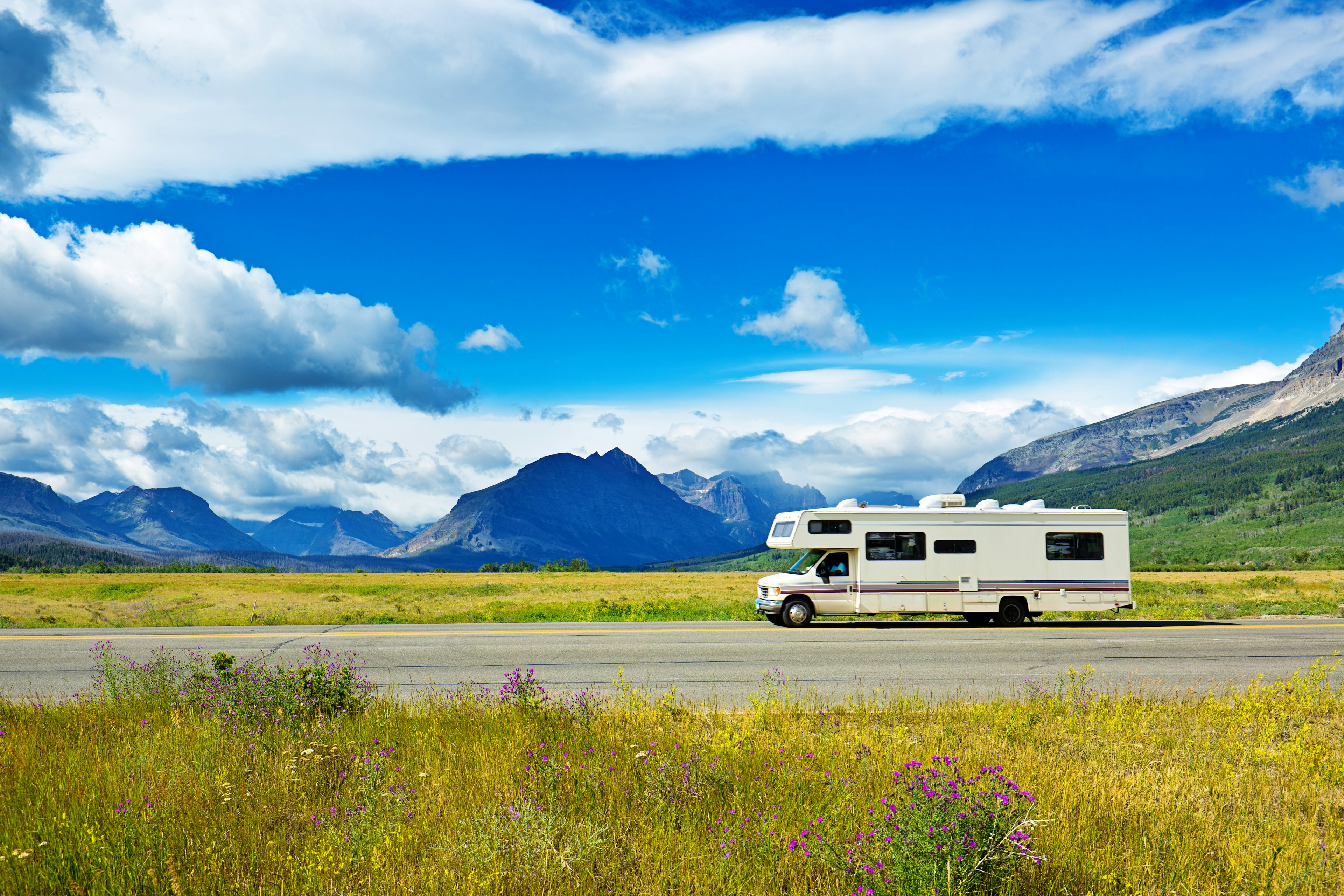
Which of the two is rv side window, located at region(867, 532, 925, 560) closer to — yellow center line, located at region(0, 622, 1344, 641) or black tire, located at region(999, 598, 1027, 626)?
yellow center line, located at region(0, 622, 1344, 641)

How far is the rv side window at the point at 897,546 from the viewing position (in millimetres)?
21422

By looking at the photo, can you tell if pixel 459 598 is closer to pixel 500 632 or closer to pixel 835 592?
pixel 500 632

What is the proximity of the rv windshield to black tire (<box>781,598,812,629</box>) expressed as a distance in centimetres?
83

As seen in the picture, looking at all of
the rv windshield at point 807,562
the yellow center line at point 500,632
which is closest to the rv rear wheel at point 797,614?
the yellow center line at point 500,632

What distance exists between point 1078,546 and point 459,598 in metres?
37.4

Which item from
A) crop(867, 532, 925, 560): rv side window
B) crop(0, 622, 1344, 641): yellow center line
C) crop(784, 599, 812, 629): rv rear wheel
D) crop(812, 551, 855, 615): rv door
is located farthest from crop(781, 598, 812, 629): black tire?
crop(867, 532, 925, 560): rv side window

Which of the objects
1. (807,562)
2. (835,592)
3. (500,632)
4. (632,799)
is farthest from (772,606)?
(632,799)

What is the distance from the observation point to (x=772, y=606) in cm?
2172

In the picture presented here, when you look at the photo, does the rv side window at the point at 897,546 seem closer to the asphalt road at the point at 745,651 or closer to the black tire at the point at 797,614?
the asphalt road at the point at 745,651

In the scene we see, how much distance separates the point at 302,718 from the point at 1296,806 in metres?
8.97

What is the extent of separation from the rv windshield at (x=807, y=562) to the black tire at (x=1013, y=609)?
5308mm

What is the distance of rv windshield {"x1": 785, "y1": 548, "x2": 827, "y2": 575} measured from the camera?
21938 mm

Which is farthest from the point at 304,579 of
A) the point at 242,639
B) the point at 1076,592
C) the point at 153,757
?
the point at 153,757

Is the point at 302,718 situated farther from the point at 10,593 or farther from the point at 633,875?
the point at 10,593
